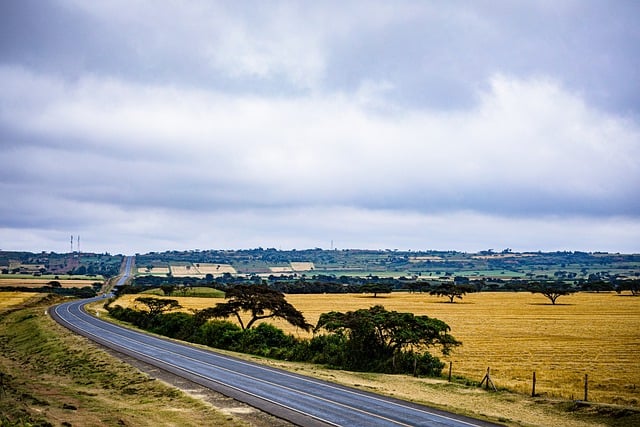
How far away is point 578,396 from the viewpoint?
33.8 meters

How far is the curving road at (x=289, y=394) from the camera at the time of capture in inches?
1040

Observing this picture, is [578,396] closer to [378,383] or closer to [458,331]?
[378,383]

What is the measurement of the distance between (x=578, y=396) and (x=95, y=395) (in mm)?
26328

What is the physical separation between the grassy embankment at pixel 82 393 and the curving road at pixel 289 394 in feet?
9.02

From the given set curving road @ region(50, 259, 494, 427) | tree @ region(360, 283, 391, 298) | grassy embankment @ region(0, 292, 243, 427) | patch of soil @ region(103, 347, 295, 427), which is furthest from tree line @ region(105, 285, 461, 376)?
tree @ region(360, 283, 391, 298)

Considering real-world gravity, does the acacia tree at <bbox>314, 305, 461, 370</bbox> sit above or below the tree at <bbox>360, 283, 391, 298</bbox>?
above

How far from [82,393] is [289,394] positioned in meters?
11.6

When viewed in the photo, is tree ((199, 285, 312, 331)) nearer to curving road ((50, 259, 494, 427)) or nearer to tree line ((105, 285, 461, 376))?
tree line ((105, 285, 461, 376))

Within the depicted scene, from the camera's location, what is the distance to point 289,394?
108 feet

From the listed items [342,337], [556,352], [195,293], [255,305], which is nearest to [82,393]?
[342,337]

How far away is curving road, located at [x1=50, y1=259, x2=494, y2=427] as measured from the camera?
86.7 ft

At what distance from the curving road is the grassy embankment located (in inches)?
108

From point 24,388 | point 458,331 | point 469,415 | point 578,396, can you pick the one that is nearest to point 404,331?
point 578,396

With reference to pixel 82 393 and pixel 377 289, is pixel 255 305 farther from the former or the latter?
pixel 377 289
